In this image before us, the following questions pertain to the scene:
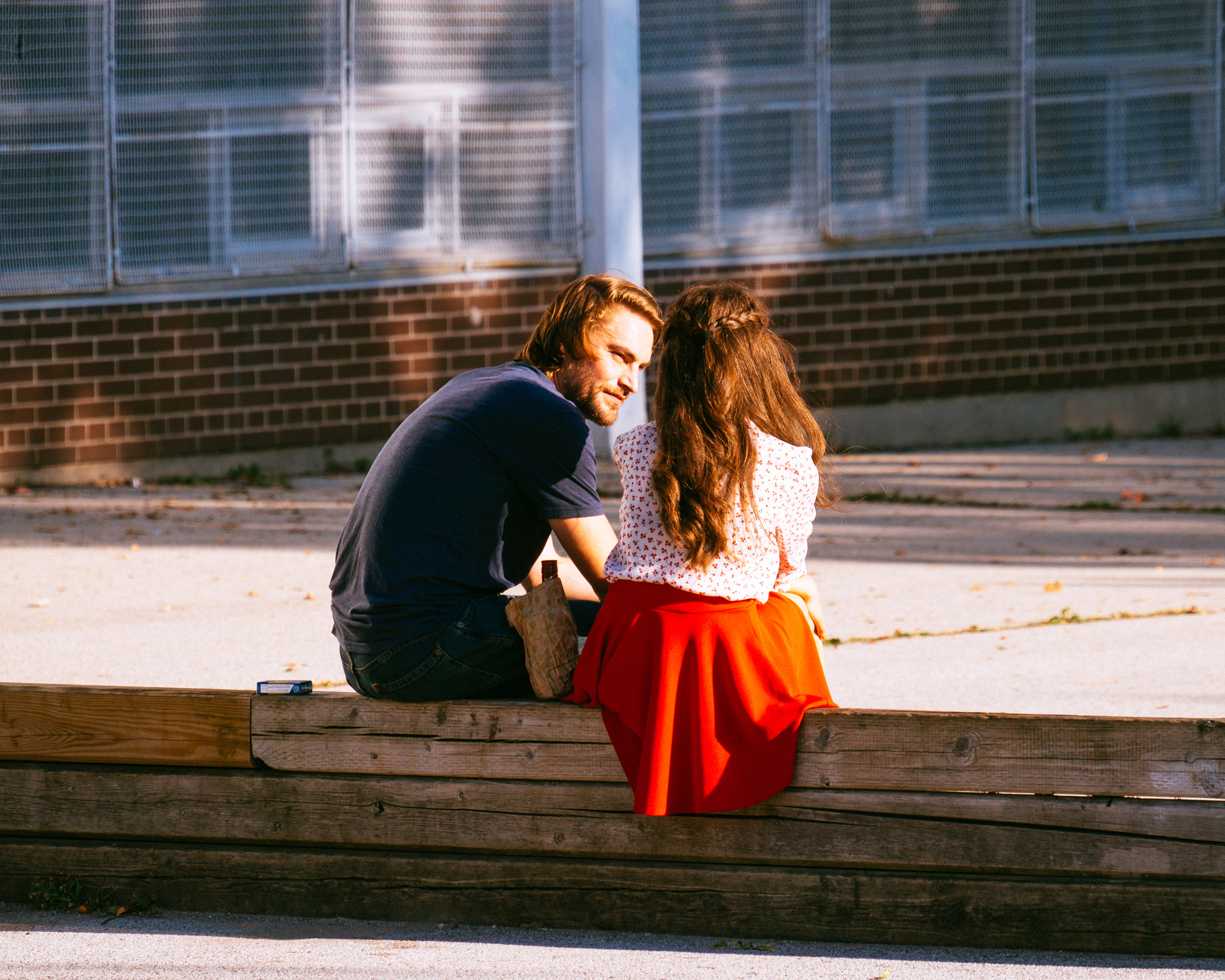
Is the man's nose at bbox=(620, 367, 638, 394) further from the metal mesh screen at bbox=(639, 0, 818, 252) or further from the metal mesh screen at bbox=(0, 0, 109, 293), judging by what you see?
the metal mesh screen at bbox=(639, 0, 818, 252)

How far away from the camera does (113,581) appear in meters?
7.32

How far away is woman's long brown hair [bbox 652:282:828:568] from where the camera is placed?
3.28m

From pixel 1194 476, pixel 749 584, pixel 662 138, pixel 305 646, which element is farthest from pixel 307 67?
pixel 749 584

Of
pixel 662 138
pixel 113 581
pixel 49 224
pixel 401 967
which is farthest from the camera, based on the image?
pixel 662 138

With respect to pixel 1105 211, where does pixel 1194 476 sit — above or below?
below

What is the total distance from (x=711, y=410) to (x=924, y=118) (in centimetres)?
937

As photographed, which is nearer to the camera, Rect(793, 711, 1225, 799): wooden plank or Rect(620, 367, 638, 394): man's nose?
Rect(793, 711, 1225, 799): wooden plank

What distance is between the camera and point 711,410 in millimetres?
3295

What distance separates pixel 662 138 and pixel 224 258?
10.9ft

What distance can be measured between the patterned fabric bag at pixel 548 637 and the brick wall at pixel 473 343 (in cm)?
752

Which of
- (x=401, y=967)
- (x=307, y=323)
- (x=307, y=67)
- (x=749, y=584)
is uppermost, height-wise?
(x=307, y=67)

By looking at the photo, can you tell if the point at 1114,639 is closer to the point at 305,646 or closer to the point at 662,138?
the point at 305,646

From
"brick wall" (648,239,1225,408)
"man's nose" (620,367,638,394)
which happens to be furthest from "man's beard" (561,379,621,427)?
"brick wall" (648,239,1225,408)

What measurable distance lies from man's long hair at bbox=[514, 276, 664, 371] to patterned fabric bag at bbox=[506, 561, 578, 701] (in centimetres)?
67
